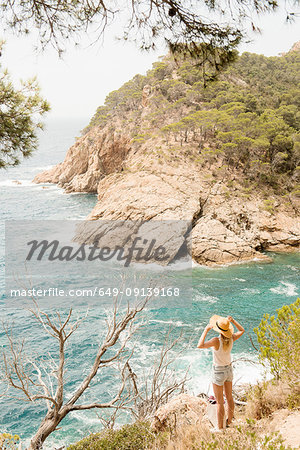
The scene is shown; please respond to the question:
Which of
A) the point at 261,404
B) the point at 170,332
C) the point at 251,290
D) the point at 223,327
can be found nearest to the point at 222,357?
the point at 223,327

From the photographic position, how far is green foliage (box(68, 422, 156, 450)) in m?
4.59

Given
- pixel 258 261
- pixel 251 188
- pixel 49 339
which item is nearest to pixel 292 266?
pixel 258 261

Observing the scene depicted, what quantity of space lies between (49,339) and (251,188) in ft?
62.9

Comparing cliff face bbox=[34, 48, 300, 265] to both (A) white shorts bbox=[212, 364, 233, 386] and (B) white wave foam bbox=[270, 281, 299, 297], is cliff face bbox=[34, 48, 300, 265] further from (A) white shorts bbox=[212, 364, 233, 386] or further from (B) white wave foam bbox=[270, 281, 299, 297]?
(A) white shorts bbox=[212, 364, 233, 386]

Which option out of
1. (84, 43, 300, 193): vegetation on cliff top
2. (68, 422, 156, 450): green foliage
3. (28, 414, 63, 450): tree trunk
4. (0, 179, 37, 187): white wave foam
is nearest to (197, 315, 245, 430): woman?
(68, 422, 156, 450): green foliage

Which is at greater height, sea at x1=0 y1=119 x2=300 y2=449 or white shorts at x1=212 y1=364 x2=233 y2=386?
white shorts at x1=212 y1=364 x2=233 y2=386

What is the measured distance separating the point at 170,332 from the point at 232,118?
21099 millimetres

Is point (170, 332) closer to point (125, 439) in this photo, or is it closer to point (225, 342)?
point (125, 439)

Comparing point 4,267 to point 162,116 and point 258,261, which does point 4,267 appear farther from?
point 162,116

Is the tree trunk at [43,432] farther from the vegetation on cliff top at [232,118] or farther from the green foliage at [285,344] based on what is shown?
the vegetation on cliff top at [232,118]

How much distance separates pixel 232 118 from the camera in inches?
1077

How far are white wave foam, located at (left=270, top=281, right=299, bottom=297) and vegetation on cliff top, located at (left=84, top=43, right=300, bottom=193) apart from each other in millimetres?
10536

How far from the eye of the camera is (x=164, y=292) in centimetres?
1673

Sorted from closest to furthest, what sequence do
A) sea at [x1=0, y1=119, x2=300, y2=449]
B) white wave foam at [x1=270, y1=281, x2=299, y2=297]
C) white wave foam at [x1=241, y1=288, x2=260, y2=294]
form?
sea at [x1=0, y1=119, x2=300, y2=449] → white wave foam at [x1=270, y1=281, x2=299, y2=297] → white wave foam at [x1=241, y1=288, x2=260, y2=294]
